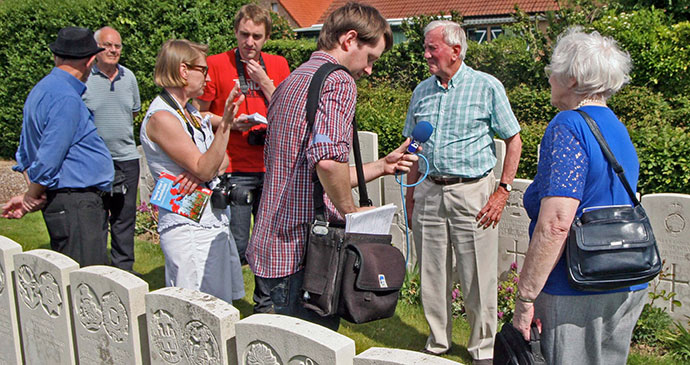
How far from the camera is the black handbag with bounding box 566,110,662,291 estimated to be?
2.32 metres

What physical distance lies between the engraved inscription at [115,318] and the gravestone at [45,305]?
1.07 ft

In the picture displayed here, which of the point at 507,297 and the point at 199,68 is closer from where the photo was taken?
the point at 199,68

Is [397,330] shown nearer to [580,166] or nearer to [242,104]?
[242,104]

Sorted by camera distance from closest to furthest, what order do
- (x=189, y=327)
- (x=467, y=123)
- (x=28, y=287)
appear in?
(x=189, y=327), (x=28, y=287), (x=467, y=123)

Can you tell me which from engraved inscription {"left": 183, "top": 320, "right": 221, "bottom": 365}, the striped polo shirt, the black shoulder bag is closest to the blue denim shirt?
the striped polo shirt

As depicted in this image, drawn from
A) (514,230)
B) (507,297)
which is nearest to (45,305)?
(507,297)

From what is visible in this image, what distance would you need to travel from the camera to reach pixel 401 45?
12.3 m

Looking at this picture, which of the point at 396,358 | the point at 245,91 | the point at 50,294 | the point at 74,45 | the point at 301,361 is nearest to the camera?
the point at 396,358

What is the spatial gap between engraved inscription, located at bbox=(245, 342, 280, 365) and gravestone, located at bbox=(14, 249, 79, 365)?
1.21 m

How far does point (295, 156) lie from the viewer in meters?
2.77

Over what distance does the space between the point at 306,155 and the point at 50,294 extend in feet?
5.12

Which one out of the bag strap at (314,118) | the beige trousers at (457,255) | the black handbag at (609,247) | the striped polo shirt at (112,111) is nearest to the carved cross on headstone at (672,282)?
the beige trousers at (457,255)

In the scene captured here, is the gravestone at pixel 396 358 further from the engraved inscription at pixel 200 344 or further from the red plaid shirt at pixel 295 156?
the red plaid shirt at pixel 295 156

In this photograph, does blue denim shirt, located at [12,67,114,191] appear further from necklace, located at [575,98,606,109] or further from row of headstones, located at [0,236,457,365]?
necklace, located at [575,98,606,109]
